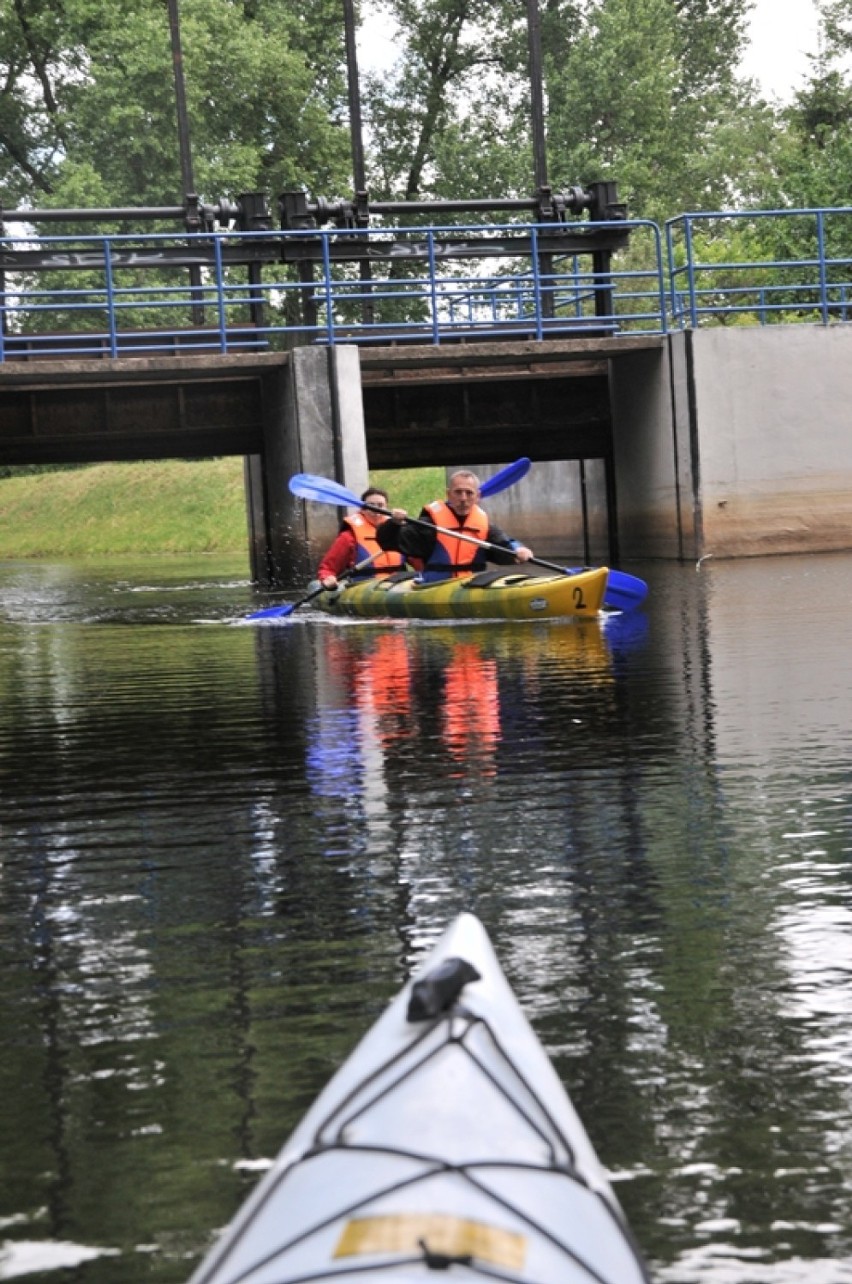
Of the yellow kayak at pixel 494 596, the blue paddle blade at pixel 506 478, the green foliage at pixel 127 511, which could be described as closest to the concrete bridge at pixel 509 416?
the blue paddle blade at pixel 506 478

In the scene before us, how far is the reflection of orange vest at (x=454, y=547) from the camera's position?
16062 mm

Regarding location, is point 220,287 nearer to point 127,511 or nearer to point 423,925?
point 423,925

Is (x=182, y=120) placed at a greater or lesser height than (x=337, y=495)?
greater

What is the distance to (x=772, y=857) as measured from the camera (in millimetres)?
5828

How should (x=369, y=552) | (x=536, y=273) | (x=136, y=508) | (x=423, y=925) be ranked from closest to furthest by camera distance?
(x=423, y=925) → (x=369, y=552) → (x=536, y=273) → (x=136, y=508)

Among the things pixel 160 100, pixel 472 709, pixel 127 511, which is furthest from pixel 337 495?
pixel 127 511

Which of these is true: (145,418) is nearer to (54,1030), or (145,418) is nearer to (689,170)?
(54,1030)

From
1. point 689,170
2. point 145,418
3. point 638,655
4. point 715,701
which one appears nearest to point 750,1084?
point 715,701

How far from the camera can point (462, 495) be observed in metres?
15.8

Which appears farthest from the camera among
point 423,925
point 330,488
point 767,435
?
point 767,435

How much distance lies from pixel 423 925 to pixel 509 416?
830 inches

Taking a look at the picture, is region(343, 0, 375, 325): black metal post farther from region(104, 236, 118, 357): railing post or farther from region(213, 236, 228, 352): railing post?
region(104, 236, 118, 357): railing post

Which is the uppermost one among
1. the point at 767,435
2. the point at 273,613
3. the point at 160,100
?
the point at 160,100

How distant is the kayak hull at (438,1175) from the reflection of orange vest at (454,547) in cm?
1330
